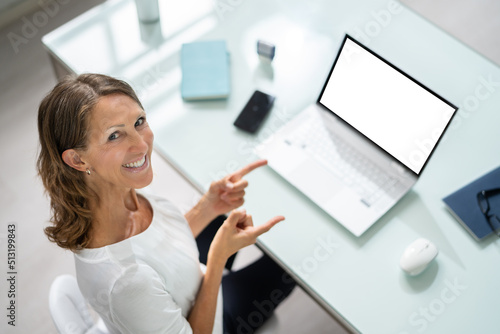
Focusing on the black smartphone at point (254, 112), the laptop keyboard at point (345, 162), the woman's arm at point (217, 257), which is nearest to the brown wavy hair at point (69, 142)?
the woman's arm at point (217, 257)

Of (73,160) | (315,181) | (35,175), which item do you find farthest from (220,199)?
(35,175)

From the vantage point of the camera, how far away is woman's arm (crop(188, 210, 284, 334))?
4.71 ft

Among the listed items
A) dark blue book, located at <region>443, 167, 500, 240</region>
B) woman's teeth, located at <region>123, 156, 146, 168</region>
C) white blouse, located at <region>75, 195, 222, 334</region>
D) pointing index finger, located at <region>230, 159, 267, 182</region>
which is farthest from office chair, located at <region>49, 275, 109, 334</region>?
dark blue book, located at <region>443, 167, 500, 240</region>

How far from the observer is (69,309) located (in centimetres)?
134

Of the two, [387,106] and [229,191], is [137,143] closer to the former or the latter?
[229,191]

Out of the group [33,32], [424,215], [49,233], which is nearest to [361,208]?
[424,215]

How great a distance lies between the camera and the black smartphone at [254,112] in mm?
1708

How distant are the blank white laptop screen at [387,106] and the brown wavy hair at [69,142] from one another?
646 millimetres

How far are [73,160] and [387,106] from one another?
2.84ft

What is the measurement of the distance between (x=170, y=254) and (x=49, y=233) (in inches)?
12.1

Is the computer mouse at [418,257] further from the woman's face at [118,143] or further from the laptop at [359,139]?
the woman's face at [118,143]

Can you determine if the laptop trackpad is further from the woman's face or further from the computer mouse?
the woman's face

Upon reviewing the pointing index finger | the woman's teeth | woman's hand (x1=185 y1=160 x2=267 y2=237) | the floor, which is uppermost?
the woman's teeth

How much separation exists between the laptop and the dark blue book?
0.45ft
